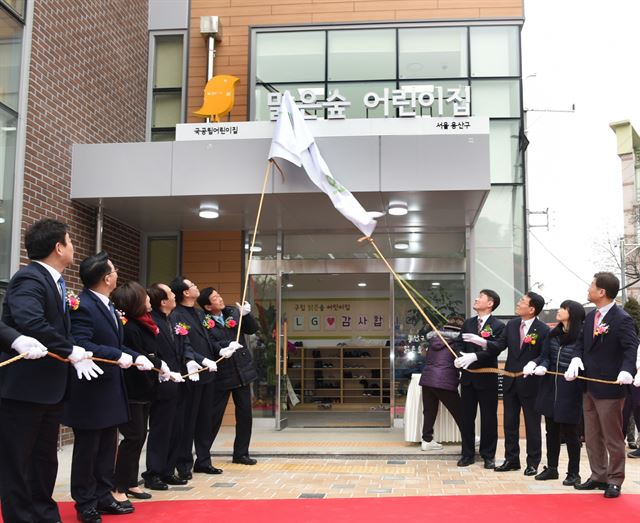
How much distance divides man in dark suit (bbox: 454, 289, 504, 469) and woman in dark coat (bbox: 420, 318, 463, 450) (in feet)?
0.75

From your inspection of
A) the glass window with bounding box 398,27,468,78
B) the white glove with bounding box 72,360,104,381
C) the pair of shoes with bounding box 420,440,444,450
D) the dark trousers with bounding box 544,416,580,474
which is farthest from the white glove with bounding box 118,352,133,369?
the glass window with bounding box 398,27,468,78

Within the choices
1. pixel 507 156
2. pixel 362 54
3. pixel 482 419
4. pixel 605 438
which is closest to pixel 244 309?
pixel 482 419

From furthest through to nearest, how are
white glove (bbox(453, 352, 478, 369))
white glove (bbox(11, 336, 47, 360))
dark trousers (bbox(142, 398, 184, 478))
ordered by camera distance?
white glove (bbox(453, 352, 478, 369))
dark trousers (bbox(142, 398, 184, 478))
white glove (bbox(11, 336, 47, 360))

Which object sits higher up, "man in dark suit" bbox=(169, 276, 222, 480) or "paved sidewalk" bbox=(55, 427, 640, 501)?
"man in dark suit" bbox=(169, 276, 222, 480)

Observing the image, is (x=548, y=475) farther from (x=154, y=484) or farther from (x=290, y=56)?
(x=290, y=56)

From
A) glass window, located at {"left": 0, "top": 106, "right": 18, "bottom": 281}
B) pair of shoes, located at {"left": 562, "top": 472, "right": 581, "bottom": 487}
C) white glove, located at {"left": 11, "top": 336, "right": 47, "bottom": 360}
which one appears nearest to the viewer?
white glove, located at {"left": 11, "top": 336, "right": 47, "bottom": 360}

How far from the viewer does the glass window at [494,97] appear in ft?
34.3

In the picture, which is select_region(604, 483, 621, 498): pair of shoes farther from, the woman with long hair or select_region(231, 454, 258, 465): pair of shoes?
select_region(231, 454, 258, 465): pair of shoes

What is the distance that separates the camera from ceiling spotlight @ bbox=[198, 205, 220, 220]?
8836 millimetres

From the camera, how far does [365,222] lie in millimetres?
7906

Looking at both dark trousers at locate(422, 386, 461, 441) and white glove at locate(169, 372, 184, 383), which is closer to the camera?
white glove at locate(169, 372, 184, 383)

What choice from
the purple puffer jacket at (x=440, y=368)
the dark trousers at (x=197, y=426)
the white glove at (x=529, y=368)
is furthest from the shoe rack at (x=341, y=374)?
the white glove at (x=529, y=368)

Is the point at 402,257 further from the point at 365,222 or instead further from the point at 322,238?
the point at 365,222

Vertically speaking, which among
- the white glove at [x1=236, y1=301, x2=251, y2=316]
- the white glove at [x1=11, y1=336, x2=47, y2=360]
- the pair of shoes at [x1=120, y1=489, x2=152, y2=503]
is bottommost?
the pair of shoes at [x1=120, y1=489, x2=152, y2=503]
